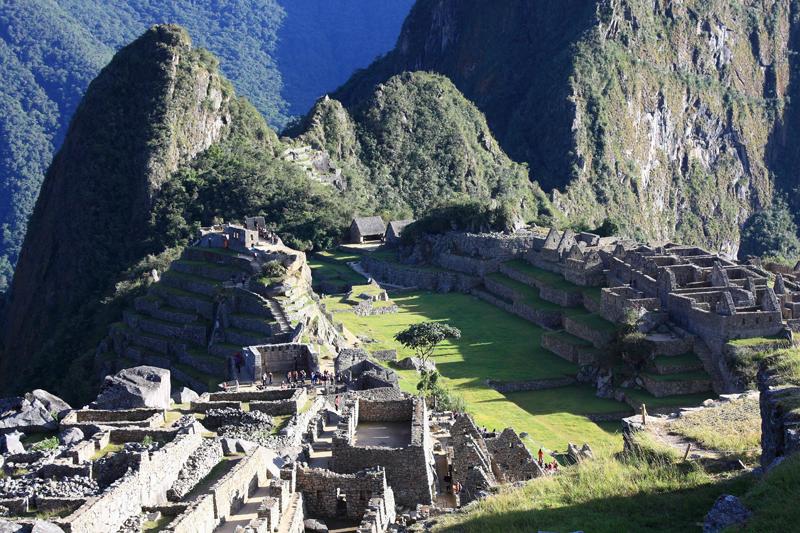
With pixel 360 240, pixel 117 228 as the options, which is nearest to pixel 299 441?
pixel 360 240

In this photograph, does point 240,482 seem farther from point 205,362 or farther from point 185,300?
point 185,300

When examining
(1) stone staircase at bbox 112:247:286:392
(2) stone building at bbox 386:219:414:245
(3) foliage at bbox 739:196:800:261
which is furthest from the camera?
(3) foliage at bbox 739:196:800:261

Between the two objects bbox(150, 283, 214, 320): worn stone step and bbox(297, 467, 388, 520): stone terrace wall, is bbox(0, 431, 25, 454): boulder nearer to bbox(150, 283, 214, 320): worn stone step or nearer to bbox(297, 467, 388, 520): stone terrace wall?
bbox(297, 467, 388, 520): stone terrace wall

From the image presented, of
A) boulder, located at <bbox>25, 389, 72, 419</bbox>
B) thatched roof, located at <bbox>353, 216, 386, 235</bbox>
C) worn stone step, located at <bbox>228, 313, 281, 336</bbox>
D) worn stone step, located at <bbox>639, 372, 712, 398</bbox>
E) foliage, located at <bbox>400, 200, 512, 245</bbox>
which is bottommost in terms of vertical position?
boulder, located at <bbox>25, 389, 72, 419</bbox>

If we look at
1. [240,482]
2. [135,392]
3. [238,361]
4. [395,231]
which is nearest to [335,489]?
[240,482]

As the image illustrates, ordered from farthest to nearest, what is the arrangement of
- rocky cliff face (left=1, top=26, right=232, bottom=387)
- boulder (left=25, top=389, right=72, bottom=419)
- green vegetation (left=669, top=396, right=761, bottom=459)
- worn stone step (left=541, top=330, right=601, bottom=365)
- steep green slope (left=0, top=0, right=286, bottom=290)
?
steep green slope (left=0, top=0, right=286, bottom=290)
rocky cliff face (left=1, top=26, right=232, bottom=387)
worn stone step (left=541, top=330, right=601, bottom=365)
boulder (left=25, top=389, right=72, bottom=419)
green vegetation (left=669, top=396, right=761, bottom=459)

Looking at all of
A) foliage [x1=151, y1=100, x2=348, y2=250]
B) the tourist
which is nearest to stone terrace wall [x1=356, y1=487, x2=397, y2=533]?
the tourist

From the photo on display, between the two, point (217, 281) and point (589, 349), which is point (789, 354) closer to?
point (589, 349)

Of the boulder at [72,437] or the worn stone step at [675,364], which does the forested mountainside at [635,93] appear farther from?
the boulder at [72,437]
